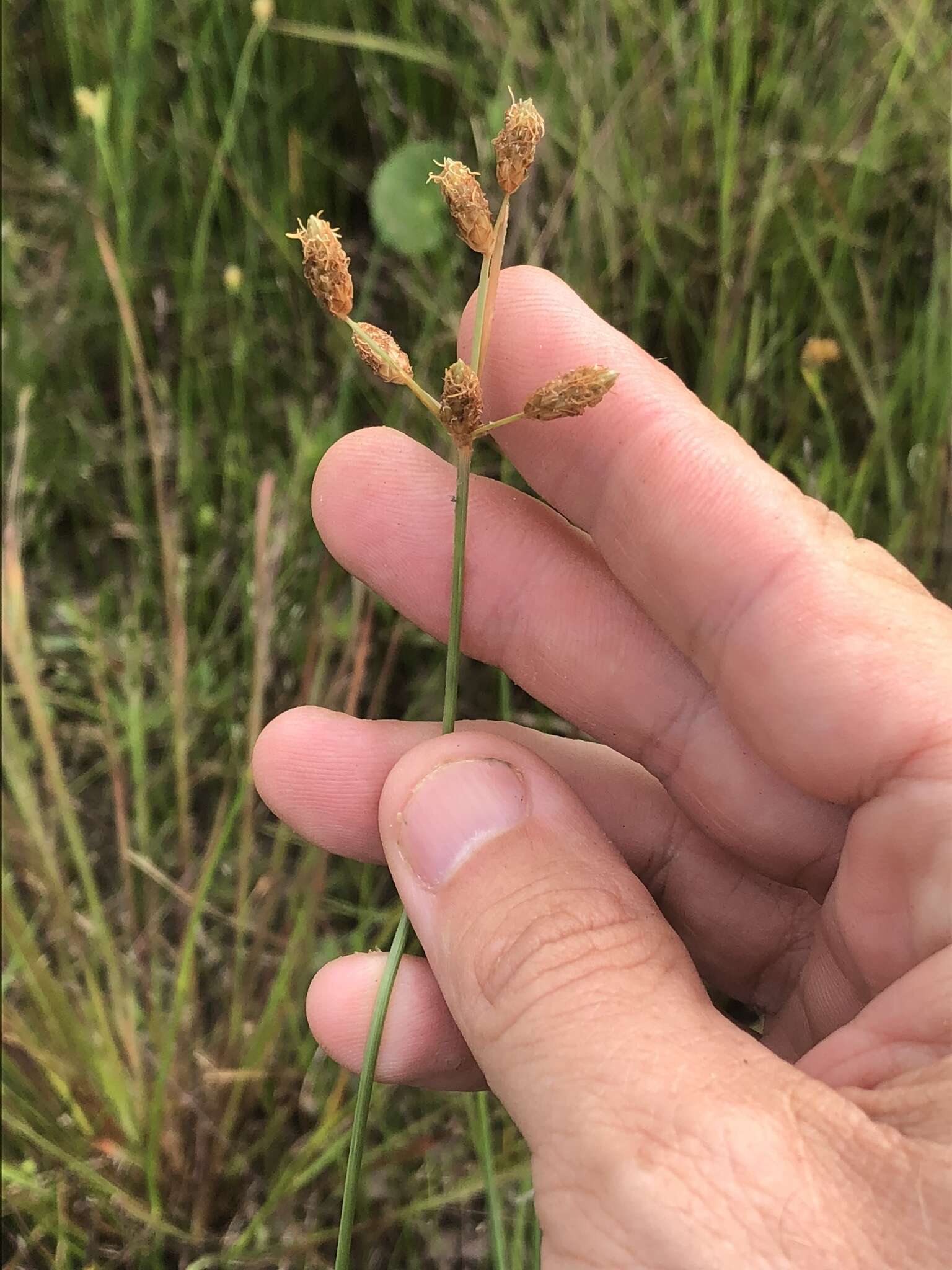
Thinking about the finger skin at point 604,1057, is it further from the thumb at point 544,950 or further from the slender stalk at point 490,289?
the slender stalk at point 490,289

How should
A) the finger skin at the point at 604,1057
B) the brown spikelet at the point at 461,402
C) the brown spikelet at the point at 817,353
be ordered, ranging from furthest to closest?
the brown spikelet at the point at 817,353
the brown spikelet at the point at 461,402
the finger skin at the point at 604,1057

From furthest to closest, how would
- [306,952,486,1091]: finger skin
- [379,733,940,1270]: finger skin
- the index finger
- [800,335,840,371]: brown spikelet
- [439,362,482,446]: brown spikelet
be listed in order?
[800,335,840,371]: brown spikelet
[306,952,486,1091]: finger skin
the index finger
[439,362,482,446]: brown spikelet
[379,733,940,1270]: finger skin


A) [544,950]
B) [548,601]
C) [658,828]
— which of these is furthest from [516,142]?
[658,828]

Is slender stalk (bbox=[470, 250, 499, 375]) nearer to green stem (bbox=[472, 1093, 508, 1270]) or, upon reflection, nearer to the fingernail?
the fingernail

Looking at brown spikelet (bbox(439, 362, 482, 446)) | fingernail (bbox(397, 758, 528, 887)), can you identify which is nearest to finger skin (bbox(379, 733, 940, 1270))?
fingernail (bbox(397, 758, 528, 887))

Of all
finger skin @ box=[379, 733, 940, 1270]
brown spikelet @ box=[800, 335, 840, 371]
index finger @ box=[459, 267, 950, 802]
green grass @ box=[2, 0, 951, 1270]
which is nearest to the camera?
finger skin @ box=[379, 733, 940, 1270]

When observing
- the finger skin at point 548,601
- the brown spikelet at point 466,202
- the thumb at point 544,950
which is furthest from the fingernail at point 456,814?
the brown spikelet at point 466,202

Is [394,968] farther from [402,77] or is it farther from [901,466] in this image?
[402,77]
